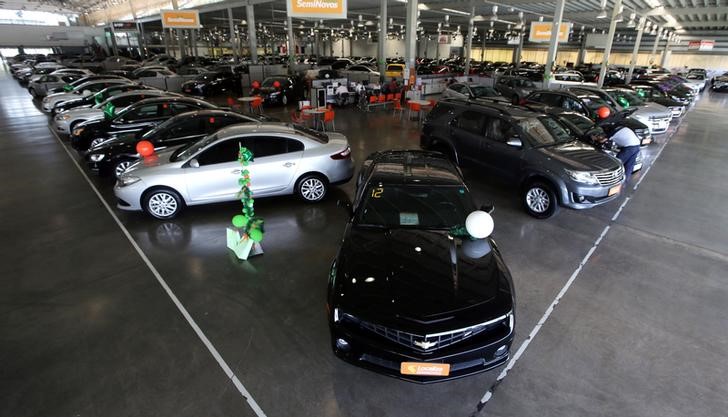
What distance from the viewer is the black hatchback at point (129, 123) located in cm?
892

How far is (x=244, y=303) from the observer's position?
4.29 meters

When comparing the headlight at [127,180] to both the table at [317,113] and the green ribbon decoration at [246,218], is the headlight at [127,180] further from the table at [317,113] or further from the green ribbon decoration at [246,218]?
the table at [317,113]

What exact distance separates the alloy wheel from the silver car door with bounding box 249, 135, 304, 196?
13.4ft

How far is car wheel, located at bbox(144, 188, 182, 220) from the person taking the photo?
20.1 feet

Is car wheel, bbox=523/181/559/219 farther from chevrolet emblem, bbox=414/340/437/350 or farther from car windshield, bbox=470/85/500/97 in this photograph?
car windshield, bbox=470/85/500/97

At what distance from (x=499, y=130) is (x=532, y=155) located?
0.89m

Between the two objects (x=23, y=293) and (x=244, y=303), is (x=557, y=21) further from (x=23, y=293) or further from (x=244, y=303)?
(x=23, y=293)

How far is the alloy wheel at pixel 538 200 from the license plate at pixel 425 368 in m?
4.56

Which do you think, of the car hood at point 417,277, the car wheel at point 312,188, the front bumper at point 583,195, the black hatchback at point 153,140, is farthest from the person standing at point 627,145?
the black hatchback at point 153,140


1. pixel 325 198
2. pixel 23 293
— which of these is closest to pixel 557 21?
pixel 325 198

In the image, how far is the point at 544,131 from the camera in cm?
696

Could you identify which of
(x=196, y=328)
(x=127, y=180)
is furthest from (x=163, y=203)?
(x=196, y=328)

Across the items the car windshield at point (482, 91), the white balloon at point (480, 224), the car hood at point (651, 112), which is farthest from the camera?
the car windshield at point (482, 91)

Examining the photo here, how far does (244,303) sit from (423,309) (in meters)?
2.28
